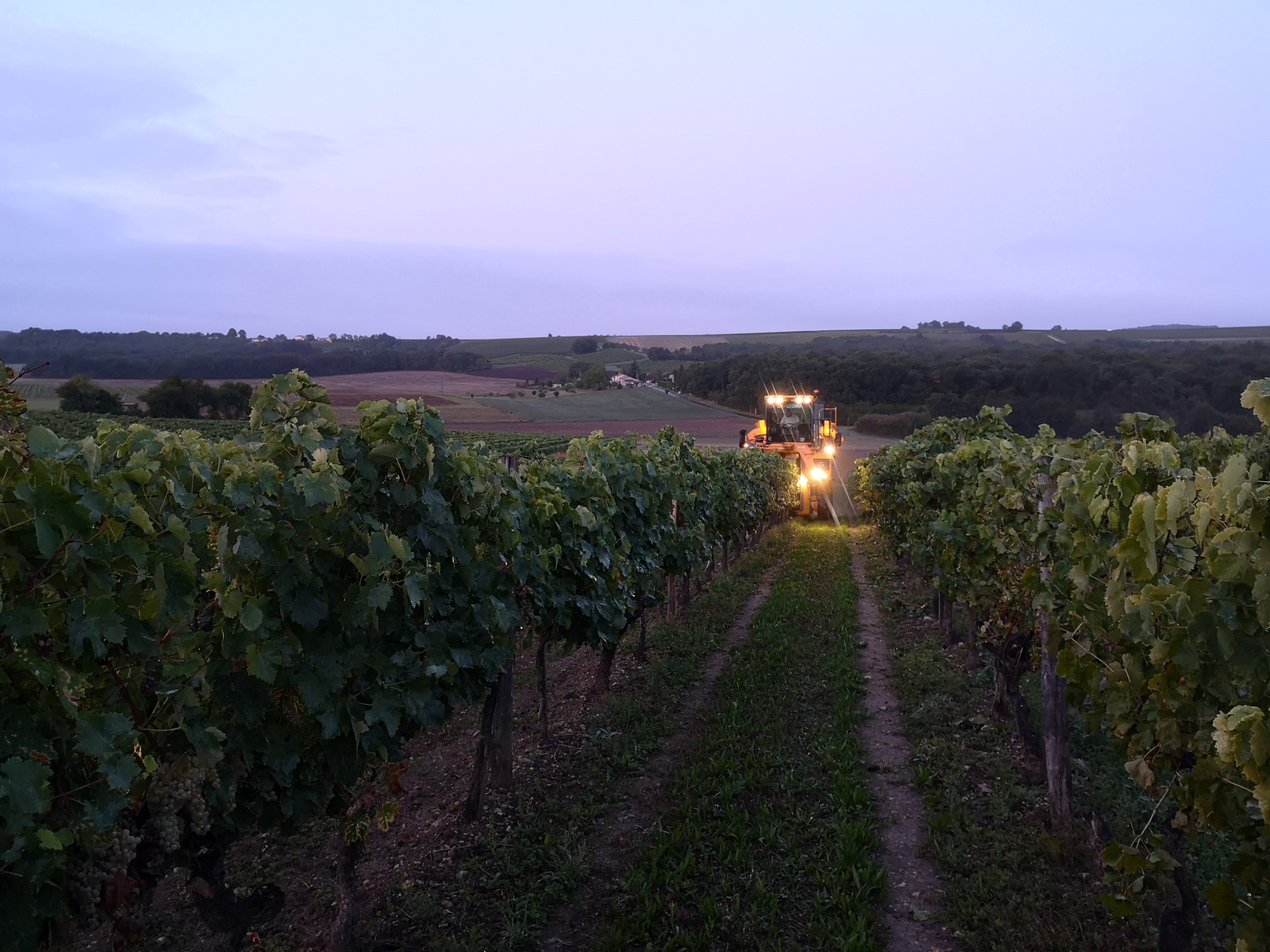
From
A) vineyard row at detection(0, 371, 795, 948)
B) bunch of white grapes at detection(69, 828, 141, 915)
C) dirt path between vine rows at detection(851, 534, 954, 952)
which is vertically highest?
vineyard row at detection(0, 371, 795, 948)

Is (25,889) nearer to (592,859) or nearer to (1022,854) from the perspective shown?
(592,859)

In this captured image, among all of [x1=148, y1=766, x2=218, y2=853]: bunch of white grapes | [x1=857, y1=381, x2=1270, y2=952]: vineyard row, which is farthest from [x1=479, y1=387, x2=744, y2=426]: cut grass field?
[x1=148, y1=766, x2=218, y2=853]: bunch of white grapes

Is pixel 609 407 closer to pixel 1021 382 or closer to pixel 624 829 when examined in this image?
pixel 1021 382

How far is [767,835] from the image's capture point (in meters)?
4.91

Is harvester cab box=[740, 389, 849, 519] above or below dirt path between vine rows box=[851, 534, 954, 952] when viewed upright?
above

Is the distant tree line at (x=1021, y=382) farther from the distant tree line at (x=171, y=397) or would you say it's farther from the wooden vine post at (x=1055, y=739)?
the distant tree line at (x=171, y=397)

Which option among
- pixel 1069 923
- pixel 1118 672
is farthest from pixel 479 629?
pixel 1069 923

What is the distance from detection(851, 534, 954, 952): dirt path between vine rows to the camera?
4.11m

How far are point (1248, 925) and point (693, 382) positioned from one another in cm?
5984

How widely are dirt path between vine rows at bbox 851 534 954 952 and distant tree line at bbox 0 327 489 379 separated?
524 inches

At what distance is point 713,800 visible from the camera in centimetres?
541

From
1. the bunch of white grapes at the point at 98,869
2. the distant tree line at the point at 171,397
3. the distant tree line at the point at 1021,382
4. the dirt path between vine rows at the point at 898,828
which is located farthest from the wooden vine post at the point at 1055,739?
the distant tree line at the point at 171,397

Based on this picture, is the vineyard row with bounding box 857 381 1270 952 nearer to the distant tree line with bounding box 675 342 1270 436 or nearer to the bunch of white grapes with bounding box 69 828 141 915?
the bunch of white grapes with bounding box 69 828 141 915

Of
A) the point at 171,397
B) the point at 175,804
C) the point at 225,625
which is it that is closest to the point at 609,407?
the point at 171,397
